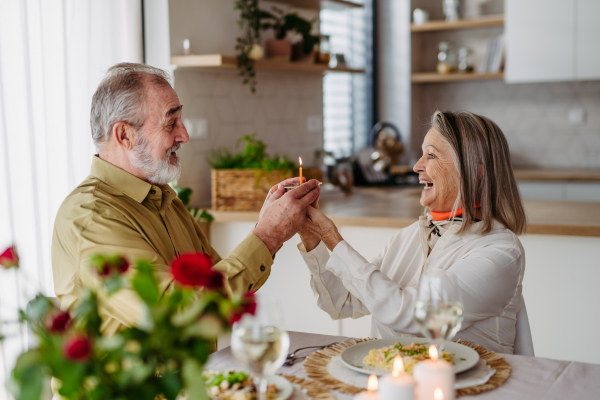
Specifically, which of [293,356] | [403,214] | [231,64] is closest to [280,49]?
[231,64]

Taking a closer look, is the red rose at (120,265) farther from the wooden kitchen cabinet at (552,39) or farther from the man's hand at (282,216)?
the wooden kitchen cabinet at (552,39)

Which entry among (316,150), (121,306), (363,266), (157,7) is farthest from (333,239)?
(316,150)

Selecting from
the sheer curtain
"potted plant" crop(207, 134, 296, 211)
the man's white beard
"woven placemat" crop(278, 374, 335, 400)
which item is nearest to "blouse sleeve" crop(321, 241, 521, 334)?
"woven placemat" crop(278, 374, 335, 400)

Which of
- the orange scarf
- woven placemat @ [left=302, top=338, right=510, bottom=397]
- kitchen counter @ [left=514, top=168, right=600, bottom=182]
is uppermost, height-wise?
the orange scarf

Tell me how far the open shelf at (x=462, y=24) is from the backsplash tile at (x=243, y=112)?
4.43 feet

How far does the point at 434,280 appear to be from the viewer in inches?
44.9

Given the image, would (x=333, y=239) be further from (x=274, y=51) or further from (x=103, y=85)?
(x=274, y=51)

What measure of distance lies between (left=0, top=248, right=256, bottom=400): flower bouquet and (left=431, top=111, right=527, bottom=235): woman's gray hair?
1184 mm

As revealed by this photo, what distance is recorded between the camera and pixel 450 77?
5074mm

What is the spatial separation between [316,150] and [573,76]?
1.88m

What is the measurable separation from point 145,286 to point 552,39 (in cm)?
438

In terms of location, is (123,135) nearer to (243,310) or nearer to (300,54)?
(243,310)

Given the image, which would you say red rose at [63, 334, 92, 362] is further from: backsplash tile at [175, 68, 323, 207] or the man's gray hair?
backsplash tile at [175, 68, 323, 207]

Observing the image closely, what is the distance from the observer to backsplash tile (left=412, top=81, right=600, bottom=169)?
4.92 m
